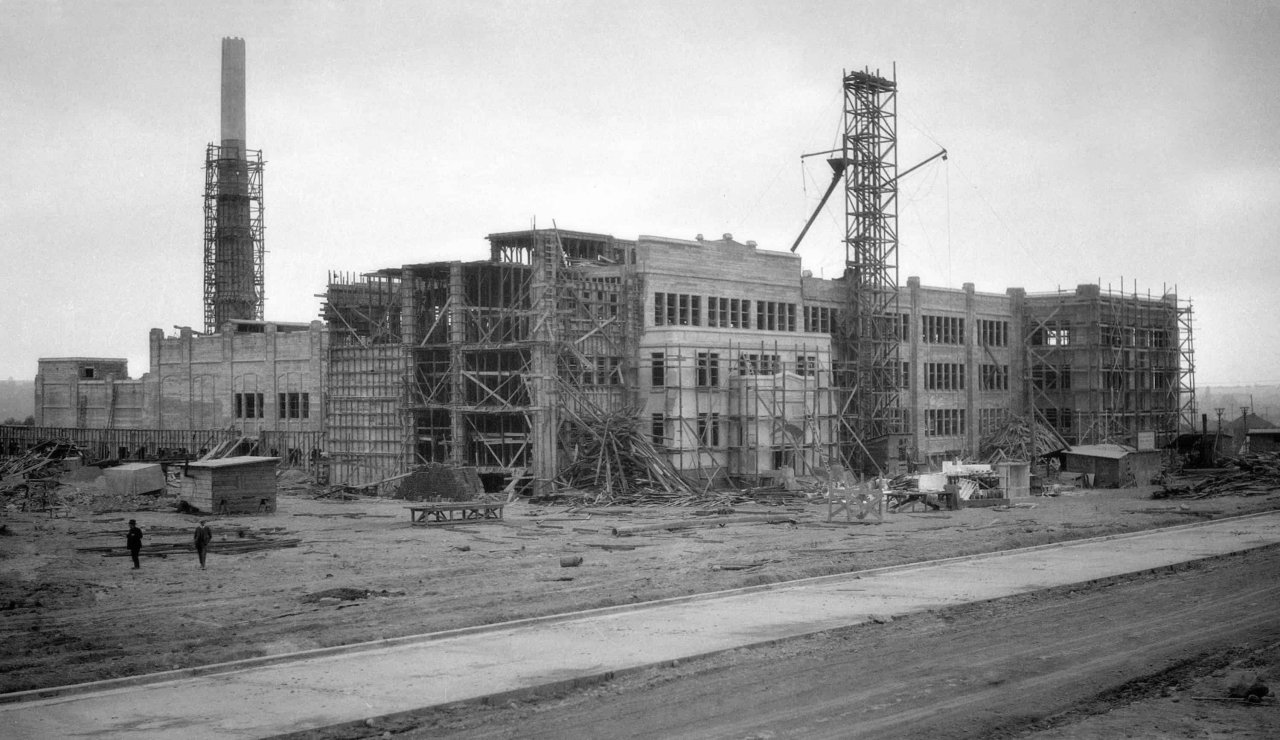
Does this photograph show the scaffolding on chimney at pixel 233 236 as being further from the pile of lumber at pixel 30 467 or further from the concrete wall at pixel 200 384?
the pile of lumber at pixel 30 467

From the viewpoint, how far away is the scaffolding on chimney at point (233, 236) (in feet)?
327

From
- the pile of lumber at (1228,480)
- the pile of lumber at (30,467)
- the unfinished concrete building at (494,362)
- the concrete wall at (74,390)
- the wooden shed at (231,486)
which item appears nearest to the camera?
the wooden shed at (231,486)

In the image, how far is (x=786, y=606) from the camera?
26.2 metres

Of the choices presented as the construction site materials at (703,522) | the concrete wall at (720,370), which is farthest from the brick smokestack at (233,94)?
the construction site materials at (703,522)

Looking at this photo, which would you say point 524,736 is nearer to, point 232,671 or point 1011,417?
point 232,671

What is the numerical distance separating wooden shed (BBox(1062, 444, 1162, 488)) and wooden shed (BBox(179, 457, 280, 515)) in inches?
1665

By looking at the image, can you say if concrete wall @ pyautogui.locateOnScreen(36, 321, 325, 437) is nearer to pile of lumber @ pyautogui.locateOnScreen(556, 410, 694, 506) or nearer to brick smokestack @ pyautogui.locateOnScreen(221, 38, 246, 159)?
pile of lumber @ pyautogui.locateOnScreen(556, 410, 694, 506)

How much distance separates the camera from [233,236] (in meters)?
100

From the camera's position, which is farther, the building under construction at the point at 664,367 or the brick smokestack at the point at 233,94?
the brick smokestack at the point at 233,94

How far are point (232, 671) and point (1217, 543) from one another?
1179 inches

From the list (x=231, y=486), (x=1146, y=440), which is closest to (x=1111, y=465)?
(x=1146, y=440)

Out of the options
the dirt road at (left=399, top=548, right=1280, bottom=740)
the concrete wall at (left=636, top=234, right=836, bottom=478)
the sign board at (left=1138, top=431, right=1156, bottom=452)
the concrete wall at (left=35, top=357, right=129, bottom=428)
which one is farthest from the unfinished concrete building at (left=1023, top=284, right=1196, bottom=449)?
the concrete wall at (left=35, top=357, right=129, bottom=428)

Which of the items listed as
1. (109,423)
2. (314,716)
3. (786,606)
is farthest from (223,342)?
(314,716)

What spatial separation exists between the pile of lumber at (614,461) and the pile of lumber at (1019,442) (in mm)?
24140
